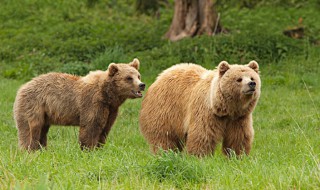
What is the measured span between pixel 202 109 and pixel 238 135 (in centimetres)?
51

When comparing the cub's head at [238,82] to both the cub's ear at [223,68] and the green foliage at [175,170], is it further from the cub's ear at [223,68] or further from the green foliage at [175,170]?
the green foliage at [175,170]

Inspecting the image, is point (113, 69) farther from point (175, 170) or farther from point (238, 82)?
point (175, 170)

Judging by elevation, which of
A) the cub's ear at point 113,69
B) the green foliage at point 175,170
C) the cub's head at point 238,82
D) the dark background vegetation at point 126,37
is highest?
the cub's head at point 238,82

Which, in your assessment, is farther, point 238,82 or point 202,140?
point 202,140

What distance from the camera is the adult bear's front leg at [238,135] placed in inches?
298

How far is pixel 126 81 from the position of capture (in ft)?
28.9

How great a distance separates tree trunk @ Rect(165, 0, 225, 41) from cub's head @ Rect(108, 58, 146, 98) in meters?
8.65

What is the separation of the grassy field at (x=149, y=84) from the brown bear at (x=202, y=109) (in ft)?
1.19

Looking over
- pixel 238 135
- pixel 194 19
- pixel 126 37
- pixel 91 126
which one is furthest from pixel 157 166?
pixel 126 37

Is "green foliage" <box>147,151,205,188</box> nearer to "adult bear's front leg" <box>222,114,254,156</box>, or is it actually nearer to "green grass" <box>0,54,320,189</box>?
"green grass" <box>0,54,320,189</box>

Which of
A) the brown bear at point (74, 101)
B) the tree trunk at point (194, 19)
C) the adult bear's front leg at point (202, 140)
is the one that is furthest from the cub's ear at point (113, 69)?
the tree trunk at point (194, 19)

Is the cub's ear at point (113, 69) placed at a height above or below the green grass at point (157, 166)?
above

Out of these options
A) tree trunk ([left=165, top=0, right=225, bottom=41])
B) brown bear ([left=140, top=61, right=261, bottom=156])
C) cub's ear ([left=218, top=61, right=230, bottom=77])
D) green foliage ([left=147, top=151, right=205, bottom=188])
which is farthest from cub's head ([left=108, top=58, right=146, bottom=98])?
tree trunk ([left=165, top=0, right=225, bottom=41])

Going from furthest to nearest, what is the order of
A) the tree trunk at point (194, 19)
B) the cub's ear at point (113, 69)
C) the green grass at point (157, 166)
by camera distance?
the tree trunk at point (194, 19) → the cub's ear at point (113, 69) → the green grass at point (157, 166)
